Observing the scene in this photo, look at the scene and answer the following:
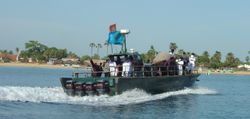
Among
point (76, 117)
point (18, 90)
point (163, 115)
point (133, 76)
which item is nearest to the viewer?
point (76, 117)

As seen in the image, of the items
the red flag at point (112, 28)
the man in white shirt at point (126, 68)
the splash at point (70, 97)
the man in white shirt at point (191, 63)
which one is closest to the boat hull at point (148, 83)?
the splash at point (70, 97)

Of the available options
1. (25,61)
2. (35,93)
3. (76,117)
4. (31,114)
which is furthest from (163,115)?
(25,61)

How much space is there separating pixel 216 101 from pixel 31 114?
1392 cm

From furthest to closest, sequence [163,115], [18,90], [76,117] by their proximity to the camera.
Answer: [18,90] < [163,115] < [76,117]

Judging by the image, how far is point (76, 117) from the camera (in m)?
22.4

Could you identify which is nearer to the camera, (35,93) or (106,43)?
(35,93)

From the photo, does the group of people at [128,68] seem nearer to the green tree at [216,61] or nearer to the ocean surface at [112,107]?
the ocean surface at [112,107]

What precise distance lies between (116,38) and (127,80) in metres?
4.32

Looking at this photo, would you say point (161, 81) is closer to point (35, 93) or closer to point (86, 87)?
point (86, 87)

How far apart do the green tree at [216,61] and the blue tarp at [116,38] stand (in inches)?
4970

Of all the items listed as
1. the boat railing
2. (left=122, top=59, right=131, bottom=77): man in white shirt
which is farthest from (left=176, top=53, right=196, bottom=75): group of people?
(left=122, top=59, right=131, bottom=77): man in white shirt

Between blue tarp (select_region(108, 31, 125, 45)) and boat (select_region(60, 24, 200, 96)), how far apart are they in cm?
68

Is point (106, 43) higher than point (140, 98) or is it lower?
higher

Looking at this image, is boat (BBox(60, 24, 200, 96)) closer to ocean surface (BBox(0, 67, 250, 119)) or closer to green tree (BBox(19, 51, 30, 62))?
ocean surface (BBox(0, 67, 250, 119))
